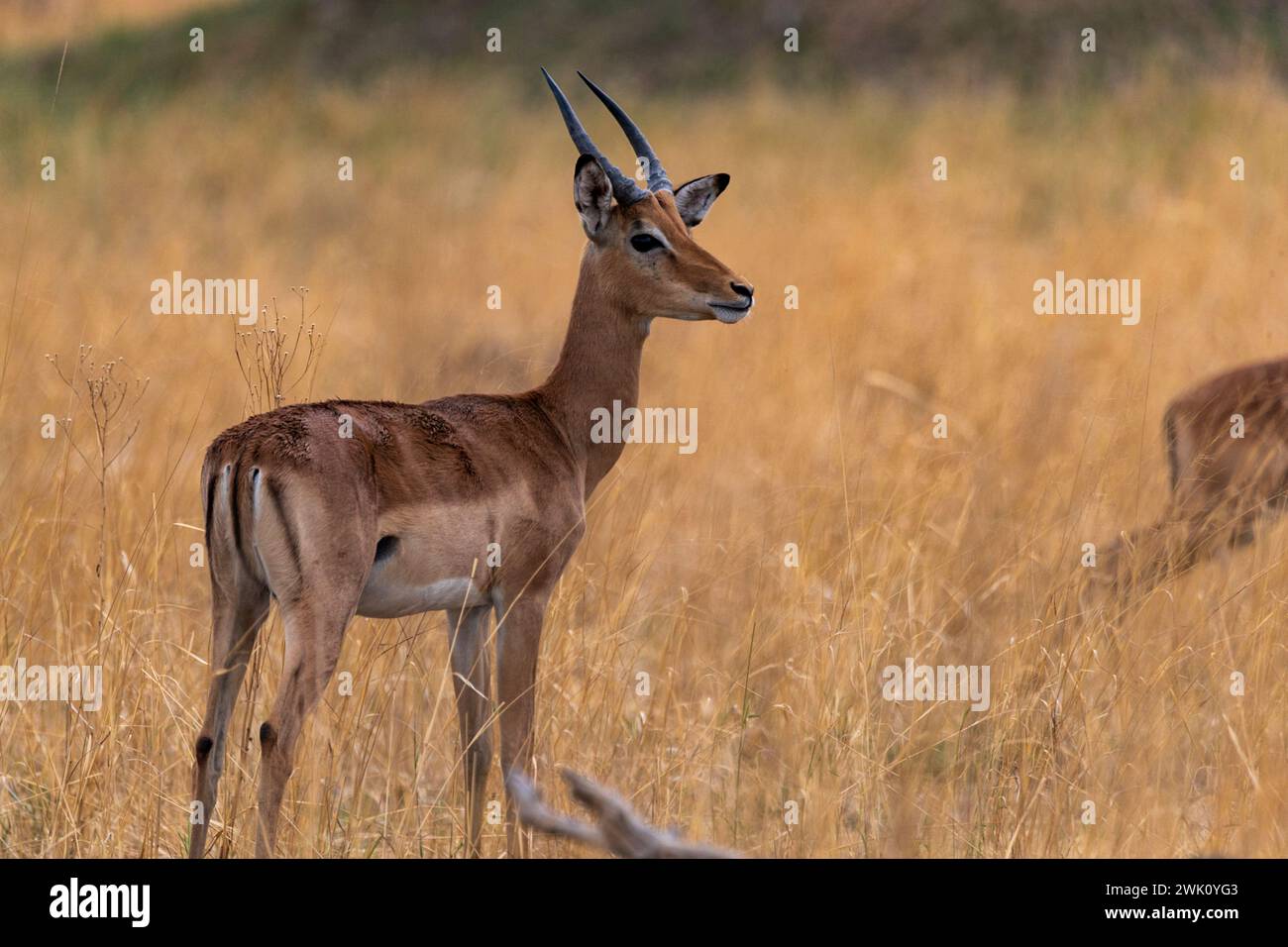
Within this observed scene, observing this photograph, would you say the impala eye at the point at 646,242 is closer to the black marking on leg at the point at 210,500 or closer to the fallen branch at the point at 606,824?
the black marking on leg at the point at 210,500

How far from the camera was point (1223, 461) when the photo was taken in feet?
22.4

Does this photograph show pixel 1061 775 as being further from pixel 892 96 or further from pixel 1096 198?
pixel 892 96

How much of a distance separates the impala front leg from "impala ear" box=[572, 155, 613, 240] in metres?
1.15

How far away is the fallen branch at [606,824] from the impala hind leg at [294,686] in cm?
128

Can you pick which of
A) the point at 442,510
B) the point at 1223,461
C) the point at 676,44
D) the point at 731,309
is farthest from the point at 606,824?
the point at 676,44

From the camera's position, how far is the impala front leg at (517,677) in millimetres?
4391

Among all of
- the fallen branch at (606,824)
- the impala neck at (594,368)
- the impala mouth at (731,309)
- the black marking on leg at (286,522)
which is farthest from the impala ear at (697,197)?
A: the fallen branch at (606,824)

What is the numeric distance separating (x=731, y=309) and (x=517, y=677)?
118 centimetres

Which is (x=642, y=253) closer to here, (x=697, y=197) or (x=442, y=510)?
(x=697, y=197)

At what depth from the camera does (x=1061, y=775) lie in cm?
452

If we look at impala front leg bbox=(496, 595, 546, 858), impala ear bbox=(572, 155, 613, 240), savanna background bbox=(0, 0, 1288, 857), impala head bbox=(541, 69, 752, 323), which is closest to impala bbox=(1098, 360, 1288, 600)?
savanna background bbox=(0, 0, 1288, 857)

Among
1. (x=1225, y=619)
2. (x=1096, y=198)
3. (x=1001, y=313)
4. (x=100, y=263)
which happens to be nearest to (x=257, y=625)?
(x=1225, y=619)

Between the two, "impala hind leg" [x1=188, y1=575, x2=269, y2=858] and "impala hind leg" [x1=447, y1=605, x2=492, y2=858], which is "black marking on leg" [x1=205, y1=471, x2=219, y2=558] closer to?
"impala hind leg" [x1=188, y1=575, x2=269, y2=858]

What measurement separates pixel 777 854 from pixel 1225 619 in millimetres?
2339
